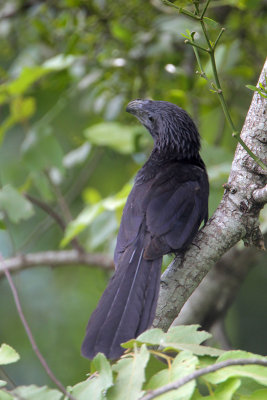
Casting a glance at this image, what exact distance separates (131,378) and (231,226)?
103cm

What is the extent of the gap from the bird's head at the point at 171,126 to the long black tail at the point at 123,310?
1096mm

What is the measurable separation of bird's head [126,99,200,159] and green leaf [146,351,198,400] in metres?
2.11

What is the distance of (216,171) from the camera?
3.17 metres

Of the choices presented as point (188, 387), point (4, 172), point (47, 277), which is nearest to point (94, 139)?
point (4, 172)

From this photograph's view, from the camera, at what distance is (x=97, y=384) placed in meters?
1.57

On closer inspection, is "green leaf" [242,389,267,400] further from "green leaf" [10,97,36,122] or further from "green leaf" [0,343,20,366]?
"green leaf" [10,97,36,122]

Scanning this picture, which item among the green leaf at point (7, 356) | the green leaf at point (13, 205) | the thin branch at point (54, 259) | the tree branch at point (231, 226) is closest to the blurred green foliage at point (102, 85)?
the green leaf at point (13, 205)

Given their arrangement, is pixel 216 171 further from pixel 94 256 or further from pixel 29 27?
pixel 29 27

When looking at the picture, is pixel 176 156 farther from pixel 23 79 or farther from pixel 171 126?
pixel 23 79

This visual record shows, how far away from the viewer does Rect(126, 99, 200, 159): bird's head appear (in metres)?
3.50

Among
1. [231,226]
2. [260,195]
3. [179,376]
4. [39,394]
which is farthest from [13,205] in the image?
[179,376]

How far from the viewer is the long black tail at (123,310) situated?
2064mm

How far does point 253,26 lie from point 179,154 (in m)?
1.60

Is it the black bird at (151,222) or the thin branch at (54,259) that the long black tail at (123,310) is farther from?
the thin branch at (54,259)
